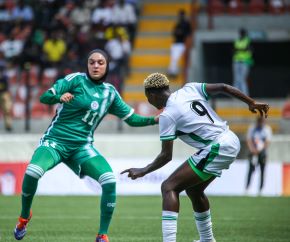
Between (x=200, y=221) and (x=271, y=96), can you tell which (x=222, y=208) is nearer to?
(x=200, y=221)

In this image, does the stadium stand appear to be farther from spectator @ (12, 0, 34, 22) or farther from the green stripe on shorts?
the green stripe on shorts

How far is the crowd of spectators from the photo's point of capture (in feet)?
96.5

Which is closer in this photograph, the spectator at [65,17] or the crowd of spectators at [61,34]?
the crowd of spectators at [61,34]

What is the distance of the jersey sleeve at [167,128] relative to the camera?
1111 cm

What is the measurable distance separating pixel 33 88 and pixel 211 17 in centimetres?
694

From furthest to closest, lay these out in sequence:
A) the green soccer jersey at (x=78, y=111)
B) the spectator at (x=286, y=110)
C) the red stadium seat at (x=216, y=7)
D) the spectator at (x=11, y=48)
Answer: the red stadium seat at (x=216, y=7) < the spectator at (x=11, y=48) < the spectator at (x=286, y=110) < the green soccer jersey at (x=78, y=111)

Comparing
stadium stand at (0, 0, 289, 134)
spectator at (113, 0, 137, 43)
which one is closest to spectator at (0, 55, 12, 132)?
stadium stand at (0, 0, 289, 134)

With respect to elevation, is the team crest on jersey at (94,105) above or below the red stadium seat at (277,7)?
below

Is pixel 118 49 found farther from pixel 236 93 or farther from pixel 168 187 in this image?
pixel 168 187

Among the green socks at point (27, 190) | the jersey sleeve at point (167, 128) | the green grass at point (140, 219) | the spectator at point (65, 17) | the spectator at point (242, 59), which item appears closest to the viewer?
the jersey sleeve at point (167, 128)

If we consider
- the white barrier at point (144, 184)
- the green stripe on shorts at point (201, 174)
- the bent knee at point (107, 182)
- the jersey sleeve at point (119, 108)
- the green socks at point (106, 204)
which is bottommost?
the white barrier at point (144, 184)

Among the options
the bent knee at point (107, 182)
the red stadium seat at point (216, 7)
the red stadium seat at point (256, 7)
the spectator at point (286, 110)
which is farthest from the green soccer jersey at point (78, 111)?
the red stadium seat at point (256, 7)

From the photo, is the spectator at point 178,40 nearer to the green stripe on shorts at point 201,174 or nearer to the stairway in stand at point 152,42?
the stairway in stand at point 152,42

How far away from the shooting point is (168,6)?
111 ft
